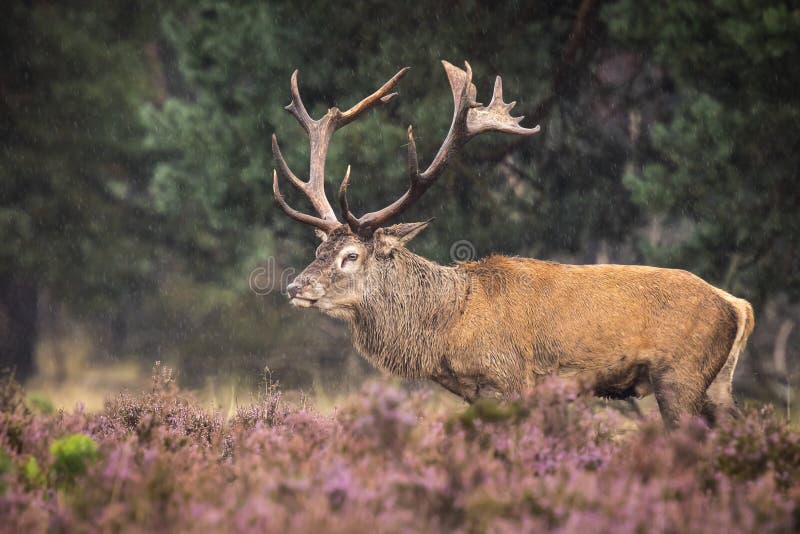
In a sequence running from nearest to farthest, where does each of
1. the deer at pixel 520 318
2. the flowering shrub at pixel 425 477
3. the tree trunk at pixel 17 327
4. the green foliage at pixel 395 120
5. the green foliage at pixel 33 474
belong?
the flowering shrub at pixel 425 477
the green foliage at pixel 33 474
the deer at pixel 520 318
the green foliage at pixel 395 120
the tree trunk at pixel 17 327

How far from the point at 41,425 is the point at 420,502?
103 inches

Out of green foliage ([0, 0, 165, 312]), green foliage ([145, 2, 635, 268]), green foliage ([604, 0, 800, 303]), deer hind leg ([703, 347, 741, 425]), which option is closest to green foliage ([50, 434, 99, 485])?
deer hind leg ([703, 347, 741, 425])

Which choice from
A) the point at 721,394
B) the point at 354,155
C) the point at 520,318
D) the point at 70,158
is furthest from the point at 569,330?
the point at 70,158

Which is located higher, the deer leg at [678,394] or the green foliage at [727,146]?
the green foliage at [727,146]

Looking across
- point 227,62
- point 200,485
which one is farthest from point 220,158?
point 200,485

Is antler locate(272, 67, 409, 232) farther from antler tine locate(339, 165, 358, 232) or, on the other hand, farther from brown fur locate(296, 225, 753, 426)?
brown fur locate(296, 225, 753, 426)

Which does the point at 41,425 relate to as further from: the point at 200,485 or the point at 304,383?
the point at 304,383

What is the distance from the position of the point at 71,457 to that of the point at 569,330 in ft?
11.0

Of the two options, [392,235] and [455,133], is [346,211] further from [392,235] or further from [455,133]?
[455,133]

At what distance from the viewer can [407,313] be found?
653 centimetres

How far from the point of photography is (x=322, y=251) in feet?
21.4

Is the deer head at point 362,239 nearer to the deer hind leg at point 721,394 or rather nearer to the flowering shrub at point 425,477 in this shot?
the flowering shrub at point 425,477

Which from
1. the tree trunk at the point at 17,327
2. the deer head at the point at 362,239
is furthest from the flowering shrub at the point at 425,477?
the tree trunk at the point at 17,327

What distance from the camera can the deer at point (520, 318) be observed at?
19.6 feet
